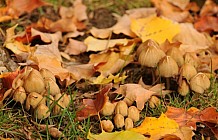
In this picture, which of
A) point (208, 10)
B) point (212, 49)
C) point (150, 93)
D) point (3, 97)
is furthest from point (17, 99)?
point (208, 10)

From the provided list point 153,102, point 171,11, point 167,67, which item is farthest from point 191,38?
point 153,102

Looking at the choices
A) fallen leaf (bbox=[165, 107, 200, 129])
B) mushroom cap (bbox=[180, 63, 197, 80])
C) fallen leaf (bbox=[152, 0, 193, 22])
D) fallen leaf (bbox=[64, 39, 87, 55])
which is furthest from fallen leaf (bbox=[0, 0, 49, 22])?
fallen leaf (bbox=[165, 107, 200, 129])

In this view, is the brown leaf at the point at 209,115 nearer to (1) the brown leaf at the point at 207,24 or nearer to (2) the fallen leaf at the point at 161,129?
(2) the fallen leaf at the point at 161,129

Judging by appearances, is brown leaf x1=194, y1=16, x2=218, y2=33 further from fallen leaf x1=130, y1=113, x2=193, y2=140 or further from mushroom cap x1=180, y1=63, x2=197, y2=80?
fallen leaf x1=130, y1=113, x2=193, y2=140

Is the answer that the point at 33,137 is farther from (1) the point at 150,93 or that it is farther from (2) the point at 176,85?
(2) the point at 176,85

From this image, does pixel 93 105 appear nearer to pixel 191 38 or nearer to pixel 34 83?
pixel 34 83

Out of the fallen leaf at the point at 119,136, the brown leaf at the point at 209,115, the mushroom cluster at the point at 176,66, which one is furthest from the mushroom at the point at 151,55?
the fallen leaf at the point at 119,136
